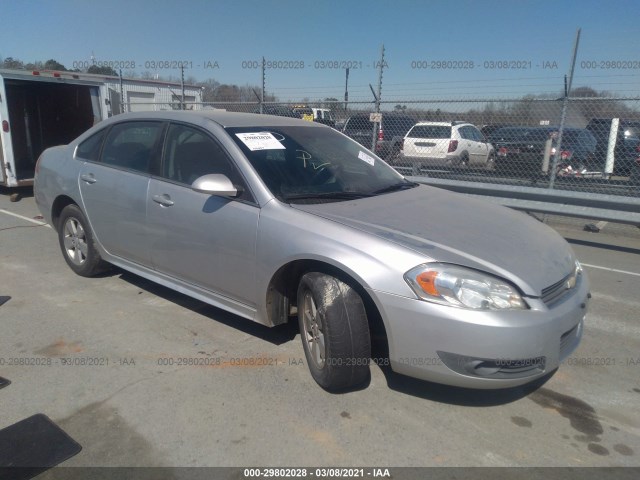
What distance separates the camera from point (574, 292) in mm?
3064

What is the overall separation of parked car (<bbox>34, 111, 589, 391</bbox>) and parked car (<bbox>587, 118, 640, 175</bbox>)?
7980 millimetres

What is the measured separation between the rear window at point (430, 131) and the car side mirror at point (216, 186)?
10.5 m


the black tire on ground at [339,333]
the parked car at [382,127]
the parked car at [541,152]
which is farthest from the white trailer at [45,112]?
the parked car at [541,152]

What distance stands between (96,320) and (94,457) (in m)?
1.79

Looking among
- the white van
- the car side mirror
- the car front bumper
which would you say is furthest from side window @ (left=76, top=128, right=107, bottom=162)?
the white van

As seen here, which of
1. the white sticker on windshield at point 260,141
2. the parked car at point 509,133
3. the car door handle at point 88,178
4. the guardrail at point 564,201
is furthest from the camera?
the parked car at point 509,133

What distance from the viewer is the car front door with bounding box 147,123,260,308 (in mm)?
3416

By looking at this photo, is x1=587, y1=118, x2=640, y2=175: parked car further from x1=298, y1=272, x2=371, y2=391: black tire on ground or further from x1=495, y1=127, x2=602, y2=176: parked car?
x1=298, y1=272, x2=371, y2=391: black tire on ground

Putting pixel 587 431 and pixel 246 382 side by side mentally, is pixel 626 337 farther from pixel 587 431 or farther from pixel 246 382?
pixel 246 382

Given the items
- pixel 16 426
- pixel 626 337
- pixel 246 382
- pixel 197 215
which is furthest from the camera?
pixel 626 337

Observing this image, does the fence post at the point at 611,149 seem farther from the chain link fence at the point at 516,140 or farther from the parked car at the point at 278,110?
the parked car at the point at 278,110

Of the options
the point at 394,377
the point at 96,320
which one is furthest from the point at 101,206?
the point at 394,377

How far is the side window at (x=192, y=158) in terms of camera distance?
143 inches

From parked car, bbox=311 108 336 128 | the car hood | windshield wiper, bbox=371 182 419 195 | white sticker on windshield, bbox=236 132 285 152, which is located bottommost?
the car hood
